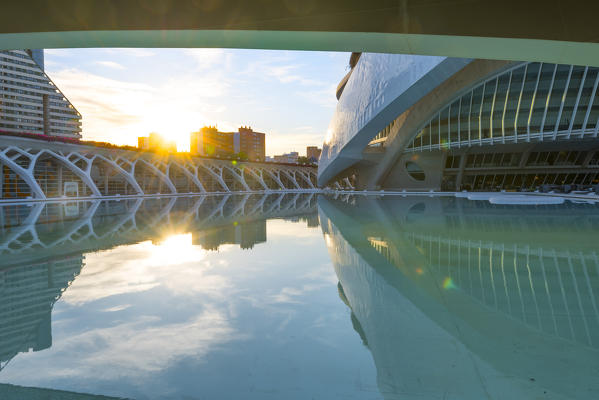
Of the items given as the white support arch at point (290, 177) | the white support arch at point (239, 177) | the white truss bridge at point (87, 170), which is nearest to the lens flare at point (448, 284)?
the white truss bridge at point (87, 170)

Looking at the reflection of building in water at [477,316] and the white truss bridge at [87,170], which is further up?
the white truss bridge at [87,170]

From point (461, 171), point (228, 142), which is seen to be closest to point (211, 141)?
point (228, 142)

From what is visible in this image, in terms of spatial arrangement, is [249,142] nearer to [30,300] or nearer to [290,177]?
[290,177]

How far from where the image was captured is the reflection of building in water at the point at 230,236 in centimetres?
832

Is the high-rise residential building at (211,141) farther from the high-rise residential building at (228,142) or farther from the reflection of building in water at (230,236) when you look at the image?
the reflection of building in water at (230,236)

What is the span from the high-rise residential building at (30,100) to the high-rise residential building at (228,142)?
228ft

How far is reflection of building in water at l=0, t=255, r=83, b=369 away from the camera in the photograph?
124 inches

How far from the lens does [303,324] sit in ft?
11.3

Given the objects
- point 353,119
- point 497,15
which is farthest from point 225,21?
point 353,119

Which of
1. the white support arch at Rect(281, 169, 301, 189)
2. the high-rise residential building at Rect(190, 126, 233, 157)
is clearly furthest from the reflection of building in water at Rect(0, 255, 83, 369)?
the high-rise residential building at Rect(190, 126, 233, 157)

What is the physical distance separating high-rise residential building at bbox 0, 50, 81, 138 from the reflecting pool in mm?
80430

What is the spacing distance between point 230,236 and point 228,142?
17032 cm

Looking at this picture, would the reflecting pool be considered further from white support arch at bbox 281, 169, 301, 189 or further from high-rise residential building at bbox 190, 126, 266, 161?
high-rise residential building at bbox 190, 126, 266, 161

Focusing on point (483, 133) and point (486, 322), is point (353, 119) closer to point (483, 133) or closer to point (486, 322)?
point (483, 133)
